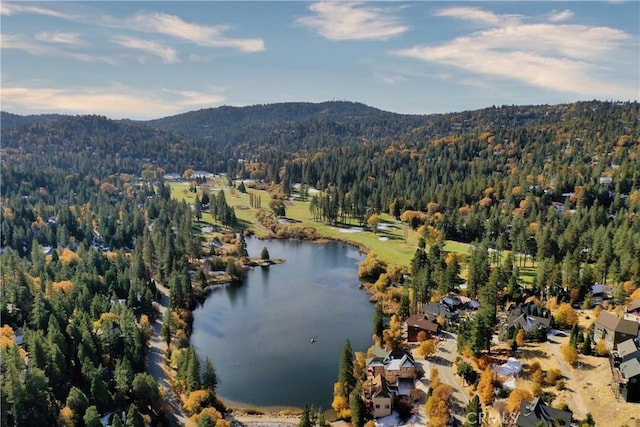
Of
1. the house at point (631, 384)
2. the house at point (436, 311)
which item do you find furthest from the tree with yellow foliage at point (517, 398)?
the house at point (436, 311)

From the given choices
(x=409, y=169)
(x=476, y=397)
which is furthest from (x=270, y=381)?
(x=409, y=169)

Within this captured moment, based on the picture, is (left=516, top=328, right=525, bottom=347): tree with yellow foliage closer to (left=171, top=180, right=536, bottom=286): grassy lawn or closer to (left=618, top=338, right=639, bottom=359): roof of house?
(left=618, top=338, right=639, bottom=359): roof of house

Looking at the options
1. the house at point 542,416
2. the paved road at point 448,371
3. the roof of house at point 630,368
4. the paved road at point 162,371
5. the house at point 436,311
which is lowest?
the paved road at point 162,371

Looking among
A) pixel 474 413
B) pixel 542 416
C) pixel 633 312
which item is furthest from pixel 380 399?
pixel 633 312

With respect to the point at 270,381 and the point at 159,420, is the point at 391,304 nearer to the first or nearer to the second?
the point at 270,381

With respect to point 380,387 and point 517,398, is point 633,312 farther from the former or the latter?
point 380,387

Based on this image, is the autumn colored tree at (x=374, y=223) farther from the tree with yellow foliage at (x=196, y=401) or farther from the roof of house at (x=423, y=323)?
the tree with yellow foliage at (x=196, y=401)

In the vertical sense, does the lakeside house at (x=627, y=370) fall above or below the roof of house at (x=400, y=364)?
above
